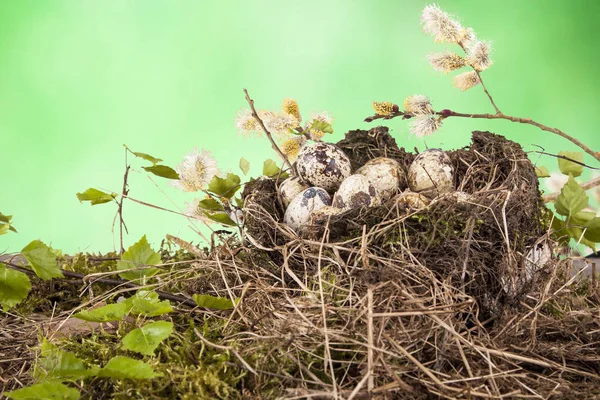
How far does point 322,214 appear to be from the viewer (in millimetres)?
1665

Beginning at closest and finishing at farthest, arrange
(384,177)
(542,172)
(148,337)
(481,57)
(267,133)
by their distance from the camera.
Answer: (148,337), (384,177), (267,133), (481,57), (542,172)

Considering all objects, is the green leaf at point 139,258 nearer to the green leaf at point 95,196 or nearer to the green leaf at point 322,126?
the green leaf at point 95,196

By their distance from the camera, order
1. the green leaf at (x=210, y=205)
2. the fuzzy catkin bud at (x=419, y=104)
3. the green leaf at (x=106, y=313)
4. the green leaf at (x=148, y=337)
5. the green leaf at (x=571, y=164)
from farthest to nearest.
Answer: the green leaf at (x=571, y=164), the fuzzy catkin bud at (x=419, y=104), the green leaf at (x=210, y=205), the green leaf at (x=106, y=313), the green leaf at (x=148, y=337)

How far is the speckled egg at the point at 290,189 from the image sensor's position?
1935 millimetres

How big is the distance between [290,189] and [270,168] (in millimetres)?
310

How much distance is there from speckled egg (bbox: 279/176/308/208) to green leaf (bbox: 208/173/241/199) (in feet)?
0.63

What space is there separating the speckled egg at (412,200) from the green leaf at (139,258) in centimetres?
70

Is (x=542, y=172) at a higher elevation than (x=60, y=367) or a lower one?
higher

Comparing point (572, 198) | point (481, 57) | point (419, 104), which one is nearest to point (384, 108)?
point (419, 104)

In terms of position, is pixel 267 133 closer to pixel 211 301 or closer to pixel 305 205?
pixel 305 205

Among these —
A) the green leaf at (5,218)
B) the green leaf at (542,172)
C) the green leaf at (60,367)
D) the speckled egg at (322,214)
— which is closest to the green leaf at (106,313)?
the green leaf at (60,367)

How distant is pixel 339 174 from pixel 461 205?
452 millimetres

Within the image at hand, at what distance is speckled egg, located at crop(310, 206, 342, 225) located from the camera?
165cm

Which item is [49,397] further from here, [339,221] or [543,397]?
[543,397]
